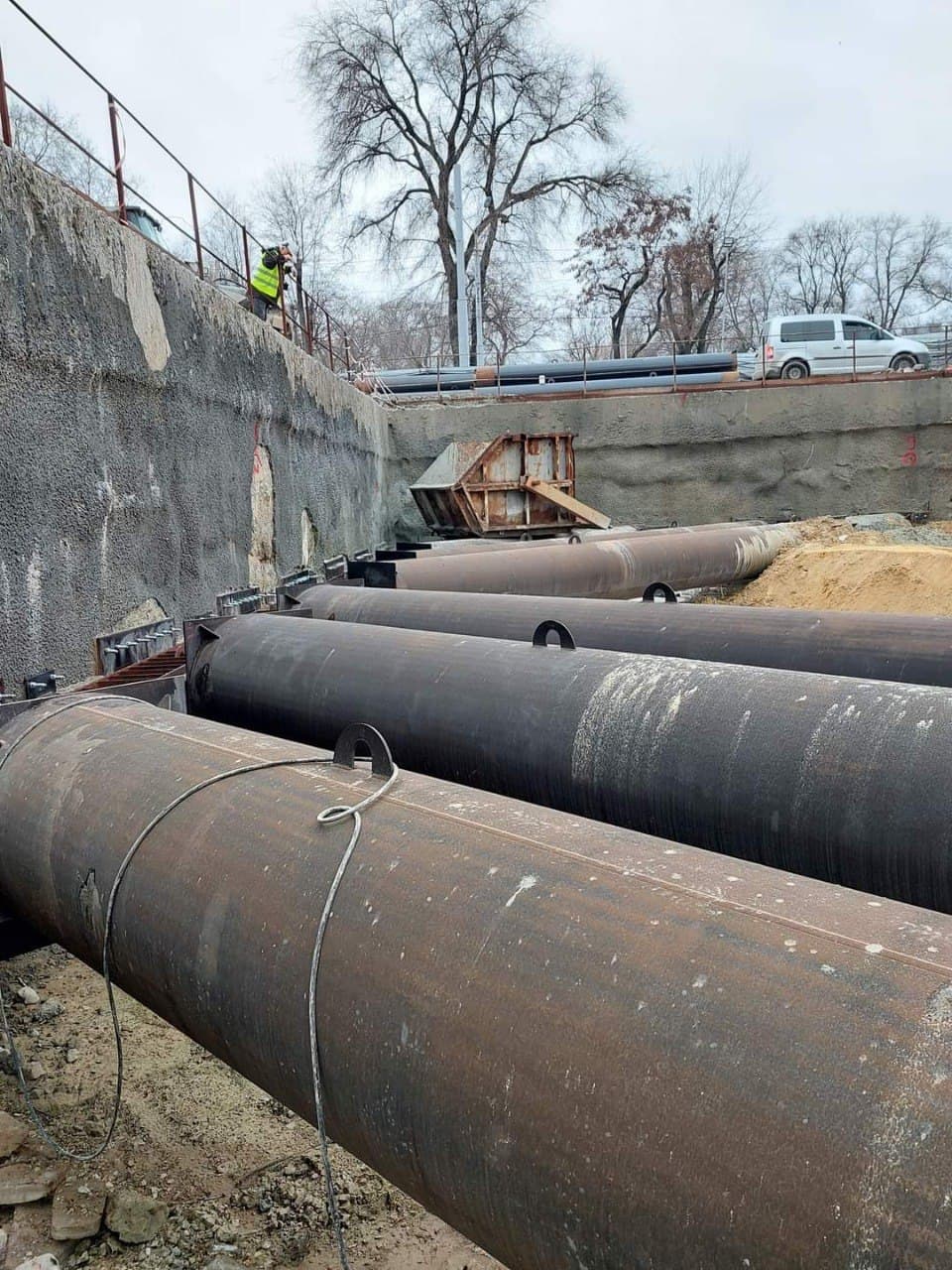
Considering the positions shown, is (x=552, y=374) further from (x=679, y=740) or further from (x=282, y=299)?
(x=679, y=740)

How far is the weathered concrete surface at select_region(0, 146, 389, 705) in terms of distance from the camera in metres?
4.08

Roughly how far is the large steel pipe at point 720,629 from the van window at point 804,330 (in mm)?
17623

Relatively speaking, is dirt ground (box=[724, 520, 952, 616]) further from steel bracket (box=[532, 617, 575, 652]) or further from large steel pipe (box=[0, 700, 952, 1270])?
large steel pipe (box=[0, 700, 952, 1270])

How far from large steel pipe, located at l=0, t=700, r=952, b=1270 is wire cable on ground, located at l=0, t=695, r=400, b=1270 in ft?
0.07

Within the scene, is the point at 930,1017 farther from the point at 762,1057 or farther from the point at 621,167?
the point at 621,167

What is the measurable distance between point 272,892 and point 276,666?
2.10 meters

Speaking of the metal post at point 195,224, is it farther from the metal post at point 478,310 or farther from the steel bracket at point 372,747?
the metal post at point 478,310

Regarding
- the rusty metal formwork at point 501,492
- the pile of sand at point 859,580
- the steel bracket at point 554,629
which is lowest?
the pile of sand at point 859,580

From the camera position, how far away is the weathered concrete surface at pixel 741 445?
15.9 meters

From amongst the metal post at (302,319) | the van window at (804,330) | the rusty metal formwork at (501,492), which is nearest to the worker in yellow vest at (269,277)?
the metal post at (302,319)

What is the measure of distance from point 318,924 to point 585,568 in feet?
20.8

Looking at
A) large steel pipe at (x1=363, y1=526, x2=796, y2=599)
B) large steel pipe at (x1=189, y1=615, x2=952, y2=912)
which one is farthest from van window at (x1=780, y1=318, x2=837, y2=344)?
large steel pipe at (x1=189, y1=615, x2=952, y2=912)

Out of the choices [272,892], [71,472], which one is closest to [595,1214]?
[272,892]

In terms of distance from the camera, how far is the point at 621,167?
96.4 ft
